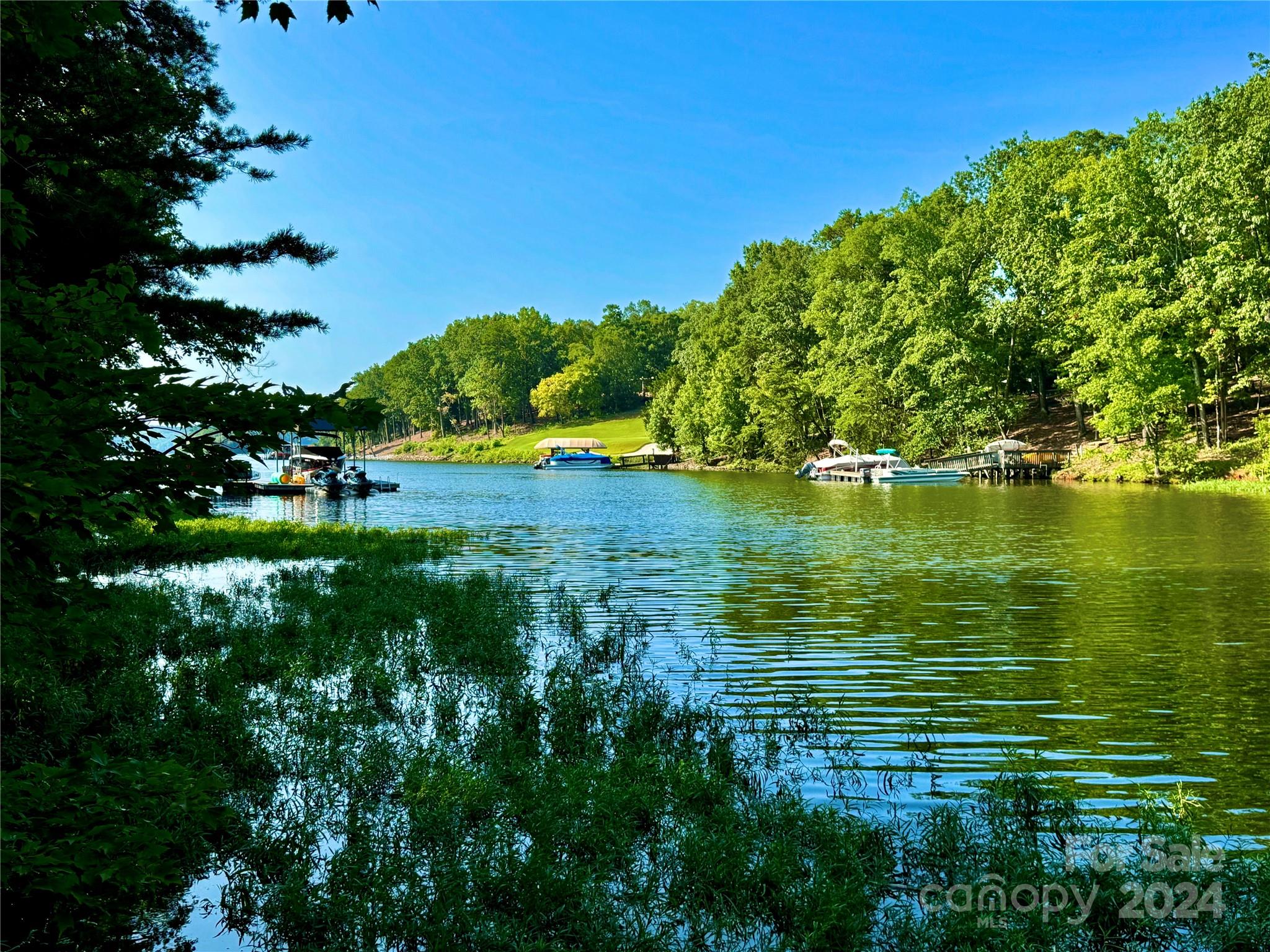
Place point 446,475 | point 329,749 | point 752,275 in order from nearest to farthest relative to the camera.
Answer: point 329,749
point 446,475
point 752,275

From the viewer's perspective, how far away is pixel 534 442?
132m

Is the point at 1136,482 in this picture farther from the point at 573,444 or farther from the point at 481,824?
the point at 573,444

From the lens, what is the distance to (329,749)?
Result: 7.16 meters

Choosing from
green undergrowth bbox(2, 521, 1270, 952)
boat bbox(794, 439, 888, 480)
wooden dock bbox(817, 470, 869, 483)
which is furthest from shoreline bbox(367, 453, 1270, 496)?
green undergrowth bbox(2, 521, 1270, 952)

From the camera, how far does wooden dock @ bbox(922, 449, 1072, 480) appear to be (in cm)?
5488

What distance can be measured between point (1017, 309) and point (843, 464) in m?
15.8

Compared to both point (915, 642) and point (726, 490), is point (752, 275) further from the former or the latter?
Answer: point (915, 642)

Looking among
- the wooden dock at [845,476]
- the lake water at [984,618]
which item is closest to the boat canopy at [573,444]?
the wooden dock at [845,476]

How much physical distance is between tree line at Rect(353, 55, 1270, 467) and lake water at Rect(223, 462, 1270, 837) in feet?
40.0

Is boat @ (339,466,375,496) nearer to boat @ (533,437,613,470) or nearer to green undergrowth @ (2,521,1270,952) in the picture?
green undergrowth @ (2,521,1270,952)

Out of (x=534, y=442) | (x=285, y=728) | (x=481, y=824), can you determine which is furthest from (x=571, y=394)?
(x=481, y=824)

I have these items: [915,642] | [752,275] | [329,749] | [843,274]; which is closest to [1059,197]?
[843,274]

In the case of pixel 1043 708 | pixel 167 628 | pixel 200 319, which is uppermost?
pixel 200 319

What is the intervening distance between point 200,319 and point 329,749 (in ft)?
26.7
